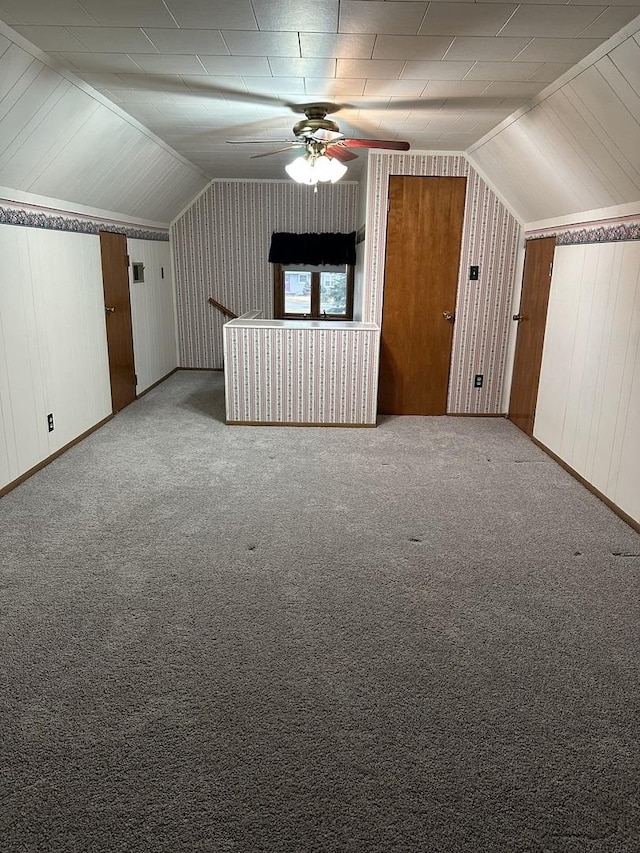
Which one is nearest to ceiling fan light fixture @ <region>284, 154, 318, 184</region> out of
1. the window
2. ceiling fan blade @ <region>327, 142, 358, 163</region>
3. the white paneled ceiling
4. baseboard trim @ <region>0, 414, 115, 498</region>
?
ceiling fan blade @ <region>327, 142, 358, 163</region>

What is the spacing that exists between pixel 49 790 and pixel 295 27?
2964 mm

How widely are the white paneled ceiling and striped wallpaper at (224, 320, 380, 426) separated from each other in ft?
5.42

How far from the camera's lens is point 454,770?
172 cm

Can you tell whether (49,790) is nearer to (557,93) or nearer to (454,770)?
(454,770)

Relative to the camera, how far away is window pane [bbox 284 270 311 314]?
7.64 metres

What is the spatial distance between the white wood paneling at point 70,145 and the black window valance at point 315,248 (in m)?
1.85

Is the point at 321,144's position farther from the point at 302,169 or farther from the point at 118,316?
the point at 118,316

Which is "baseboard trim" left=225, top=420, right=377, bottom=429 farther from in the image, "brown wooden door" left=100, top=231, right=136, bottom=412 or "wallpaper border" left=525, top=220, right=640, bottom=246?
"wallpaper border" left=525, top=220, right=640, bottom=246

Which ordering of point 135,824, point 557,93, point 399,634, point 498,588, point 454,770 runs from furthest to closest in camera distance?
point 557,93, point 498,588, point 399,634, point 454,770, point 135,824

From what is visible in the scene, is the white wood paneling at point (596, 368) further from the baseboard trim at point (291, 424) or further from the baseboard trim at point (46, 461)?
→ the baseboard trim at point (46, 461)

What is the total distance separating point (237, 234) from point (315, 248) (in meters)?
1.02

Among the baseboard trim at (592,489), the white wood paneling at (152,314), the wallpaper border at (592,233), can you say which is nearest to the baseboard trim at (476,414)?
the baseboard trim at (592,489)

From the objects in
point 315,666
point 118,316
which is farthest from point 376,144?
point 118,316

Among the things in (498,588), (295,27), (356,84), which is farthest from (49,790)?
(356,84)
